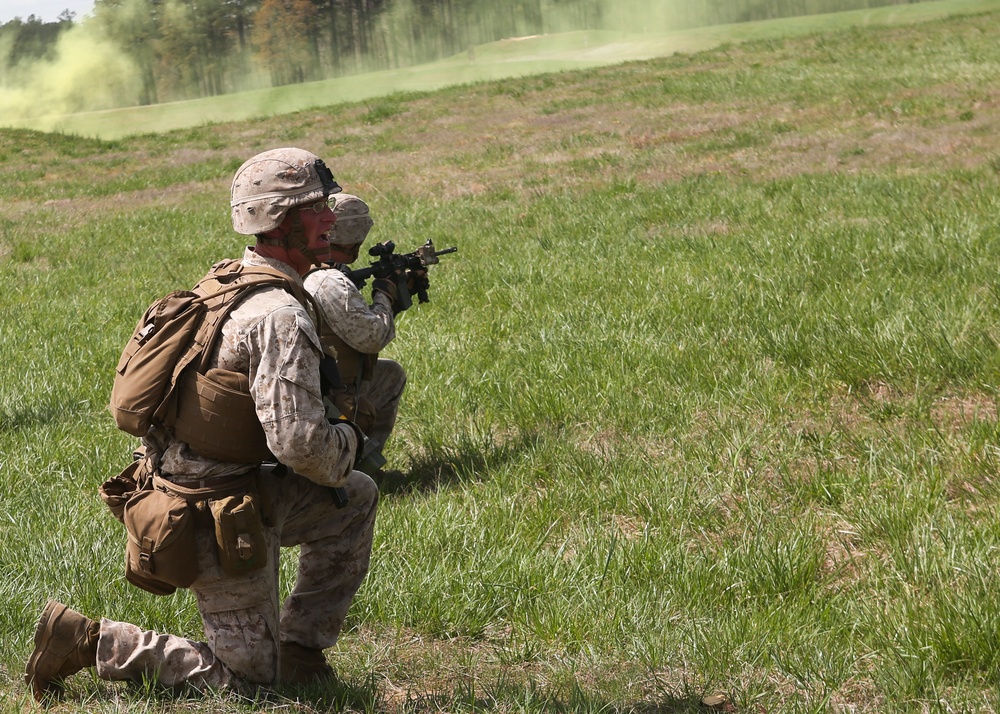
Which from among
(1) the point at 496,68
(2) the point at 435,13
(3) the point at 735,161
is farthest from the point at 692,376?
(2) the point at 435,13

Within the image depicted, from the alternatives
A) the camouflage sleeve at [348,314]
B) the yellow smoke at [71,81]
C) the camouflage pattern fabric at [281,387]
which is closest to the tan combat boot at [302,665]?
the camouflage pattern fabric at [281,387]

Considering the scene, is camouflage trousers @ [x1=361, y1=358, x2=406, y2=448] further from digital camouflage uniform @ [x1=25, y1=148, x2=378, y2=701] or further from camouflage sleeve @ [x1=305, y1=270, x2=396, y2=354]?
digital camouflage uniform @ [x1=25, y1=148, x2=378, y2=701]

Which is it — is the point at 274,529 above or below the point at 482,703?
above

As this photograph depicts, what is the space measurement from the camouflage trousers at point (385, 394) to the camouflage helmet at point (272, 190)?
2.39 m

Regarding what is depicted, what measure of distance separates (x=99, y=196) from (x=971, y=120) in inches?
725

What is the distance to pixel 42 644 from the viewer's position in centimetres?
329

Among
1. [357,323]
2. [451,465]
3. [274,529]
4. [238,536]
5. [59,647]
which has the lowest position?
[451,465]

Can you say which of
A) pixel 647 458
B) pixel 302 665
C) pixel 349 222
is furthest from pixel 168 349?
pixel 647 458

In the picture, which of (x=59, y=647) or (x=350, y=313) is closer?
(x=59, y=647)

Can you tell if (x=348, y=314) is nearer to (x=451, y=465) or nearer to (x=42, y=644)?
(x=451, y=465)

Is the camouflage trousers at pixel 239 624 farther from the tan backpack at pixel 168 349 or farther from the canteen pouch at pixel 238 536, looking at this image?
the tan backpack at pixel 168 349

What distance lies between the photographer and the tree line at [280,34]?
84.8 m

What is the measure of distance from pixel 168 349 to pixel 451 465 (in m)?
2.74

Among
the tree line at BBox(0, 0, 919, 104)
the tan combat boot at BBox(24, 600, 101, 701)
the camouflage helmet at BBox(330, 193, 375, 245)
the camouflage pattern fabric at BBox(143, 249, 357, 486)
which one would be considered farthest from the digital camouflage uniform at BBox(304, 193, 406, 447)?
the tree line at BBox(0, 0, 919, 104)
